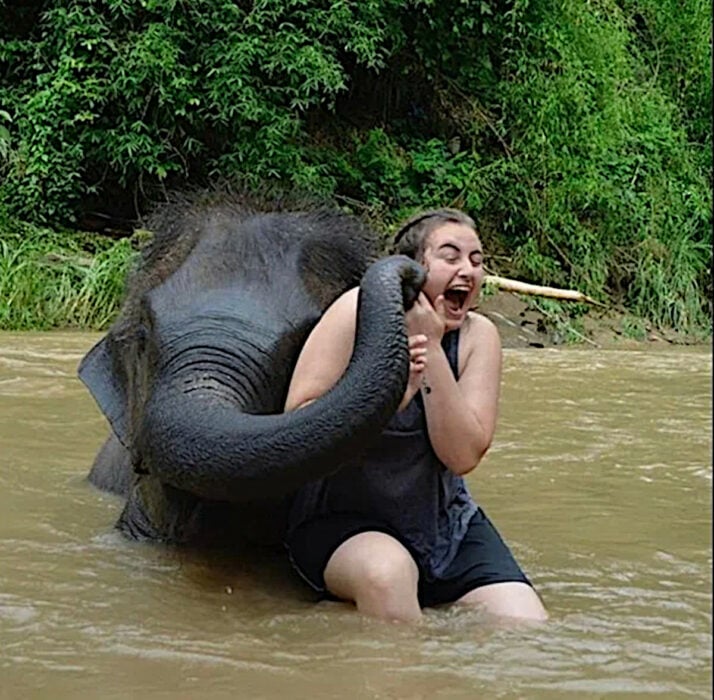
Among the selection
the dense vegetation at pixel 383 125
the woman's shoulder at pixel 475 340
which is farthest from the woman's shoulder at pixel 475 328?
the dense vegetation at pixel 383 125

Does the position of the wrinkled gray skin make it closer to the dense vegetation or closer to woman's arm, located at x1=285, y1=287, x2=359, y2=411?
woman's arm, located at x1=285, y1=287, x2=359, y2=411

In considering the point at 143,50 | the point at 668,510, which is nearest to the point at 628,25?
the point at 143,50

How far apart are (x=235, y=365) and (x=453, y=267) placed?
1.92 ft

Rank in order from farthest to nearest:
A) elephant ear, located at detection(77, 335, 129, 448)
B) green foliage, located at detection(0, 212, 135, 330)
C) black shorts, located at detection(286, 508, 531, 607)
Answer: green foliage, located at detection(0, 212, 135, 330) → elephant ear, located at detection(77, 335, 129, 448) → black shorts, located at detection(286, 508, 531, 607)

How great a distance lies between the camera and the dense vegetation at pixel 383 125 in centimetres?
1450

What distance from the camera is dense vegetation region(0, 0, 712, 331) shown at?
14.5 m

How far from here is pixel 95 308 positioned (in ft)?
39.2

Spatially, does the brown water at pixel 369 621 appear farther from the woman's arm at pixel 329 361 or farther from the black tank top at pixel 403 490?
the woman's arm at pixel 329 361

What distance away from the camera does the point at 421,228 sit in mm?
3387

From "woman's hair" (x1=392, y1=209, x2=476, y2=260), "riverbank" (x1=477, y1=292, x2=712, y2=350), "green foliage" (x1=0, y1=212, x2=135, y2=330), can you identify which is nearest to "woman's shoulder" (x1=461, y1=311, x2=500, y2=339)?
"woman's hair" (x1=392, y1=209, x2=476, y2=260)

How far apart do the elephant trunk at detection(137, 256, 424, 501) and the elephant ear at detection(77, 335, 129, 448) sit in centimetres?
96

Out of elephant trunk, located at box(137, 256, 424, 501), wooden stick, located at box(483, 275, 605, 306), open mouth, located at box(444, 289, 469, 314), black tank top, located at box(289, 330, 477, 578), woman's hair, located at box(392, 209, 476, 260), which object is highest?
woman's hair, located at box(392, 209, 476, 260)

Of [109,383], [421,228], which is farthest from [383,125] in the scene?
[421,228]

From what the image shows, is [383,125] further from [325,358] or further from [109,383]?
[325,358]
